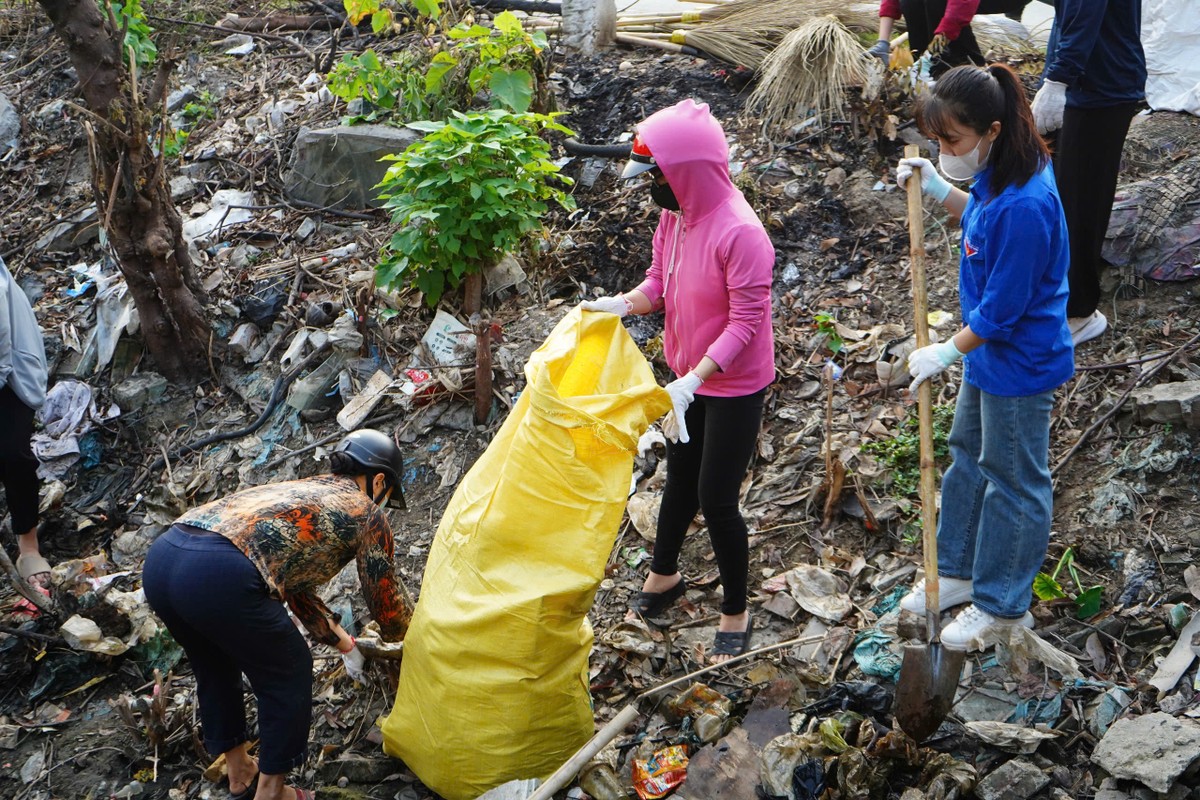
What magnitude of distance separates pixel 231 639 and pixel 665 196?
5.80 feet

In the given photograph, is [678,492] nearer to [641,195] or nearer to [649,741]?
[649,741]

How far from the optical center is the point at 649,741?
2.89 m

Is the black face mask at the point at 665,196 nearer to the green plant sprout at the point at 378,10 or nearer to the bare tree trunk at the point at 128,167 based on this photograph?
the bare tree trunk at the point at 128,167

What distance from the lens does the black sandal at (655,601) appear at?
343cm

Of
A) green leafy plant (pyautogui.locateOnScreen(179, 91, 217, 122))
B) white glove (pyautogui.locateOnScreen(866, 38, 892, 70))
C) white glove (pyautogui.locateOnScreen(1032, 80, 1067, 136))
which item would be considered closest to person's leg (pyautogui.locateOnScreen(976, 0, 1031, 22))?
white glove (pyautogui.locateOnScreen(866, 38, 892, 70))

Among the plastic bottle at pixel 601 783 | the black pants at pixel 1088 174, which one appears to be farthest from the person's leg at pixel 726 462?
the black pants at pixel 1088 174

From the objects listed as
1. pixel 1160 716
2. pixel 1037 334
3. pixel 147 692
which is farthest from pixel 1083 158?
pixel 147 692

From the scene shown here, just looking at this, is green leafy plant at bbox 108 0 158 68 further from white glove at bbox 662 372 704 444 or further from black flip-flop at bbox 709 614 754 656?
black flip-flop at bbox 709 614 754 656

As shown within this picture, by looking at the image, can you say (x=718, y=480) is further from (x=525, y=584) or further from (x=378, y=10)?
(x=378, y=10)

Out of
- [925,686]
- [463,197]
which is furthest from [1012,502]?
[463,197]

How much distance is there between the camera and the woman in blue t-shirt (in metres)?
2.48

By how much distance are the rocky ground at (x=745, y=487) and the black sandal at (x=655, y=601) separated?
0.25 feet

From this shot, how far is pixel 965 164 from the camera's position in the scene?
8.52ft

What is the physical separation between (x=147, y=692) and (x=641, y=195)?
140 inches
